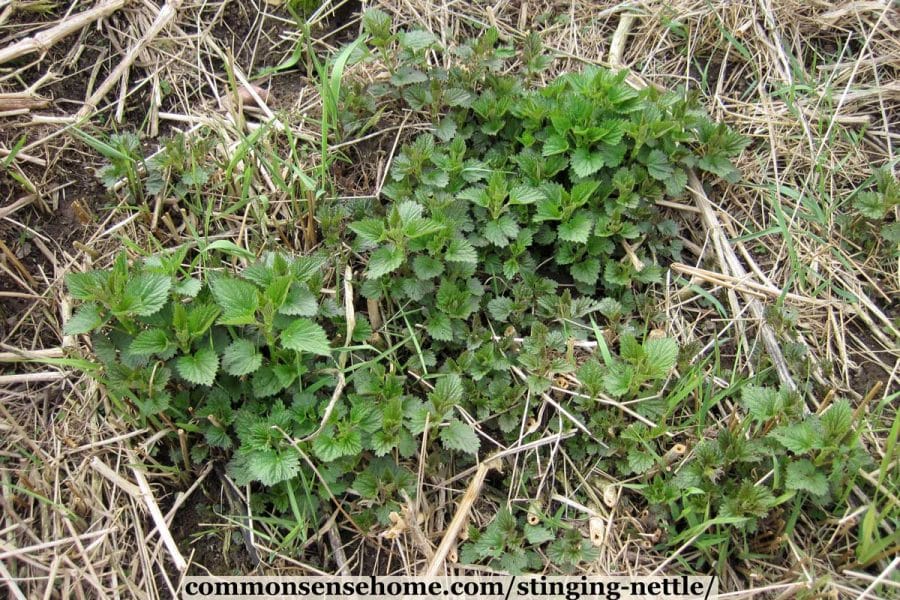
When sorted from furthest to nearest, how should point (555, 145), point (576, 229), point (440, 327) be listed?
1. point (555, 145)
2. point (576, 229)
3. point (440, 327)

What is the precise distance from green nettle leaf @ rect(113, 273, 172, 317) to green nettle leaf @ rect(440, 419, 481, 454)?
932 millimetres

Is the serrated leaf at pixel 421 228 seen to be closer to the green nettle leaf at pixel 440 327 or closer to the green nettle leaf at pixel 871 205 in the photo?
the green nettle leaf at pixel 440 327

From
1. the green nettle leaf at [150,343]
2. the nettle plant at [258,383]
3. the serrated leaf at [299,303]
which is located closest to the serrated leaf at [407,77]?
the nettle plant at [258,383]

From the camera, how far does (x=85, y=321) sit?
2.26 metres

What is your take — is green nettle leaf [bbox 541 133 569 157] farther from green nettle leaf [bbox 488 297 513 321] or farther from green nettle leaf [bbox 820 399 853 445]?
green nettle leaf [bbox 820 399 853 445]

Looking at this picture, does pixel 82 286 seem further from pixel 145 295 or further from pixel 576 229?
pixel 576 229

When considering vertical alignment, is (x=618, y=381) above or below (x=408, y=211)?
below

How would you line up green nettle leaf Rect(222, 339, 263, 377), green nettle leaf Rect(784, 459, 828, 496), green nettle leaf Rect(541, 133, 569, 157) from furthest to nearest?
green nettle leaf Rect(541, 133, 569, 157) < green nettle leaf Rect(222, 339, 263, 377) < green nettle leaf Rect(784, 459, 828, 496)

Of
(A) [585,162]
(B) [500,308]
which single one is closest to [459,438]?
(B) [500,308]

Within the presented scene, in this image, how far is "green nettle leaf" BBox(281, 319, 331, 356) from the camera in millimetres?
2258

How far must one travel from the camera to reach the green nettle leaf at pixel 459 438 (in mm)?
2314

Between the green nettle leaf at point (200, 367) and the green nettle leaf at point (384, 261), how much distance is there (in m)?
0.55

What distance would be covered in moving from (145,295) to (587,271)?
1.47 meters

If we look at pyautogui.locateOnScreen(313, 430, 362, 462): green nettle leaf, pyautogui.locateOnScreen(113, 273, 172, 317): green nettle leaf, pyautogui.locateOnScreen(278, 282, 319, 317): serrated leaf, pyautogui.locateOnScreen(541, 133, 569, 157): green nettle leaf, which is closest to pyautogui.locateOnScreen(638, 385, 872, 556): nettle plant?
pyautogui.locateOnScreen(313, 430, 362, 462): green nettle leaf
